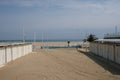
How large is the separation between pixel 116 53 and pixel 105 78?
9.05m

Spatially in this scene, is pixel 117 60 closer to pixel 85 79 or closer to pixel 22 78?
pixel 85 79

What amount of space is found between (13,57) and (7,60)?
358cm

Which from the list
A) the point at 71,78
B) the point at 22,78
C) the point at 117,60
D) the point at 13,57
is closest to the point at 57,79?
the point at 71,78

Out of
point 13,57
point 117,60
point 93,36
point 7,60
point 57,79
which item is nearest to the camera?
point 57,79

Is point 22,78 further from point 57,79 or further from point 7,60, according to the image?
point 7,60

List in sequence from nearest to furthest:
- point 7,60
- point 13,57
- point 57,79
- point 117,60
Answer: point 57,79 → point 117,60 → point 7,60 → point 13,57

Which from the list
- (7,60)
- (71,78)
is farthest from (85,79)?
(7,60)

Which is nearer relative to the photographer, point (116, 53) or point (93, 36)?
point (116, 53)

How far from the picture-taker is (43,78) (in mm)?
16625

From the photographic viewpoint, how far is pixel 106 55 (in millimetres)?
30938

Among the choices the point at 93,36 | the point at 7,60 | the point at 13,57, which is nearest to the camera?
the point at 7,60

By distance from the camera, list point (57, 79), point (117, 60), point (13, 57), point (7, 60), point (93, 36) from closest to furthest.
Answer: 1. point (57, 79)
2. point (117, 60)
3. point (7, 60)
4. point (13, 57)
5. point (93, 36)

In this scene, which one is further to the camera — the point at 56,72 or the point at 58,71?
the point at 58,71

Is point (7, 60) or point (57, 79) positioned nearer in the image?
point (57, 79)
